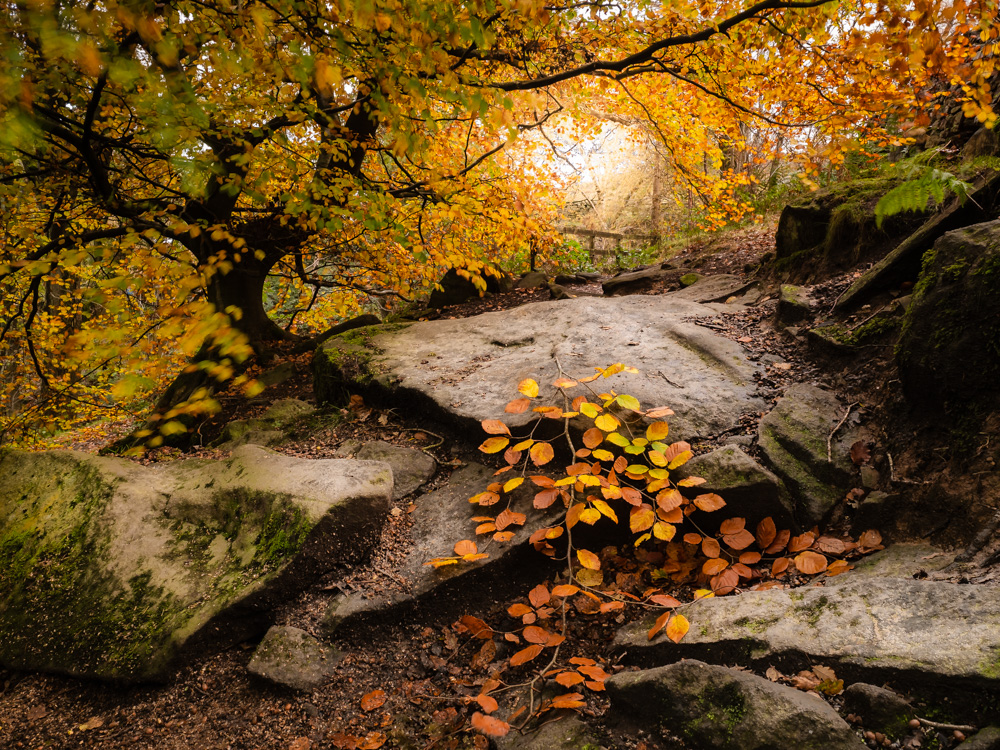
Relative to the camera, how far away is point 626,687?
200 centimetres

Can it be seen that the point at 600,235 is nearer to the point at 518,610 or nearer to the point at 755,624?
the point at 518,610

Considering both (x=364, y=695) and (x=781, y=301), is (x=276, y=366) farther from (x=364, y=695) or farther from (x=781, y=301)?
(x=781, y=301)

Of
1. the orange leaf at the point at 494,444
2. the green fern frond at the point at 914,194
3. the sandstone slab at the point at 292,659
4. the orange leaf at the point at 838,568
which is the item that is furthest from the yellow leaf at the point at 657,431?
the sandstone slab at the point at 292,659

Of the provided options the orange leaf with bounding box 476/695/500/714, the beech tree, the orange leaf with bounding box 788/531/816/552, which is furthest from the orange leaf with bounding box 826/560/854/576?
the beech tree

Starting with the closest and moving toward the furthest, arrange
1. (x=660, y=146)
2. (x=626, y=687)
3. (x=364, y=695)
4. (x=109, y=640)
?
1. (x=626, y=687)
2. (x=364, y=695)
3. (x=109, y=640)
4. (x=660, y=146)

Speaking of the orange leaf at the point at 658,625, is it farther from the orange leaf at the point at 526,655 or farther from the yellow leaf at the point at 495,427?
the yellow leaf at the point at 495,427

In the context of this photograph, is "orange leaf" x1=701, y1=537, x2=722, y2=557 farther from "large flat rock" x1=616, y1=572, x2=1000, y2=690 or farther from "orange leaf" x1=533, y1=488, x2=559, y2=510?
"orange leaf" x1=533, y1=488, x2=559, y2=510

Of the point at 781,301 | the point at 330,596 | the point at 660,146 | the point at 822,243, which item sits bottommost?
the point at 330,596

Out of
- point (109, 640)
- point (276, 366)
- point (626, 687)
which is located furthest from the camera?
point (276, 366)

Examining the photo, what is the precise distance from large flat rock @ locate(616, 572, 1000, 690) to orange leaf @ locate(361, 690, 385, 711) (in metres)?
1.27

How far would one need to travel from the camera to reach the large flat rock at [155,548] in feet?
8.68

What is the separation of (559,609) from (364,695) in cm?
111

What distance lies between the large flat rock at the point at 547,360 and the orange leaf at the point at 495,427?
154mm

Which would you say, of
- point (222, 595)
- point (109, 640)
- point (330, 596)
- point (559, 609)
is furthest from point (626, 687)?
point (109, 640)
